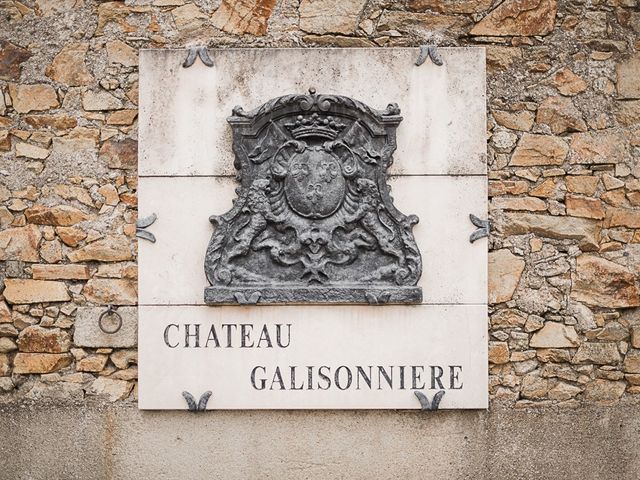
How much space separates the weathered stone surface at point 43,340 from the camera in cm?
468

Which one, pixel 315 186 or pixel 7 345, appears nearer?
pixel 315 186

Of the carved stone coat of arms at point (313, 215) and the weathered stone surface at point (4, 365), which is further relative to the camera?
the weathered stone surface at point (4, 365)

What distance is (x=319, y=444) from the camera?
465 cm

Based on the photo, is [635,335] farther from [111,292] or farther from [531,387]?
[111,292]

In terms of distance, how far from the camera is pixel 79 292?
4691mm

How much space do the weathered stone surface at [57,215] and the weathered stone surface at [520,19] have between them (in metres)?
2.41

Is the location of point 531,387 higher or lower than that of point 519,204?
lower

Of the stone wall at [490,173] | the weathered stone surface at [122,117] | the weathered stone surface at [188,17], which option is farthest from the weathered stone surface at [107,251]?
the weathered stone surface at [188,17]

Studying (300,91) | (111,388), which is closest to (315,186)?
(300,91)

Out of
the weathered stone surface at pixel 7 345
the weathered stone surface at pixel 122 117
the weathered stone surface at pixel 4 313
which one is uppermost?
the weathered stone surface at pixel 122 117

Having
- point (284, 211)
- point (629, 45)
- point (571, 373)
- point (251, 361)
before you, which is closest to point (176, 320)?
point (251, 361)

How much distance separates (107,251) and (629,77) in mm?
3018

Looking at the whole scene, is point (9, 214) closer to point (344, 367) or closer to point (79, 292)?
point (79, 292)

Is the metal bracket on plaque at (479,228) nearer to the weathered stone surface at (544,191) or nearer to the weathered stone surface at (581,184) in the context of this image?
the weathered stone surface at (544,191)
